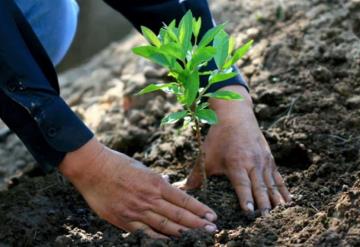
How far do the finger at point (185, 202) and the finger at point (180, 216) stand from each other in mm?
13

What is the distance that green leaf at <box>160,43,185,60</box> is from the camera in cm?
153

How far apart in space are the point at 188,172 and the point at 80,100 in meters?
1.38

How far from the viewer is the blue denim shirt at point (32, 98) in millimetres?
1646

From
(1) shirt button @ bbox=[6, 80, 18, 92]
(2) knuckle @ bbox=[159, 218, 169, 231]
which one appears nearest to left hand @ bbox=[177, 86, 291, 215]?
(2) knuckle @ bbox=[159, 218, 169, 231]

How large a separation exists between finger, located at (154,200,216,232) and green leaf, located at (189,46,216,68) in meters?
0.35

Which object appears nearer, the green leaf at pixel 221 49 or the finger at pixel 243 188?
the green leaf at pixel 221 49

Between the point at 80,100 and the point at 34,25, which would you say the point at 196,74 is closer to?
the point at 34,25

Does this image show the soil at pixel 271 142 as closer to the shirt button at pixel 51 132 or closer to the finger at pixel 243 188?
the finger at pixel 243 188

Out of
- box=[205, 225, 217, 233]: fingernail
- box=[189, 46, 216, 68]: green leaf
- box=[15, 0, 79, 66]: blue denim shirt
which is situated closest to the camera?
box=[189, 46, 216, 68]: green leaf

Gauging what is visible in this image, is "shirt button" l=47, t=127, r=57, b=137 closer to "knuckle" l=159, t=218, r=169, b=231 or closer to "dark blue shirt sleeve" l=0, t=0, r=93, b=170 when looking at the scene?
"dark blue shirt sleeve" l=0, t=0, r=93, b=170

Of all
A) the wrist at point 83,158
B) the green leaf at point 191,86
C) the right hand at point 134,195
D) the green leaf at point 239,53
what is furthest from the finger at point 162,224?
the green leaf at point 239,53

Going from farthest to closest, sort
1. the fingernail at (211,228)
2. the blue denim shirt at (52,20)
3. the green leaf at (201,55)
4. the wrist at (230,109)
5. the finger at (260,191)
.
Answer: the blue denim shirt at (52,20), the wrist at (230,109), the finger at (260,191), the fingernail at (211,228), the green leaf at (201,55)

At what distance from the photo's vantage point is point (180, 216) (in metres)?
1.65

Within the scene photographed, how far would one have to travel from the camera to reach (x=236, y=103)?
197cm
